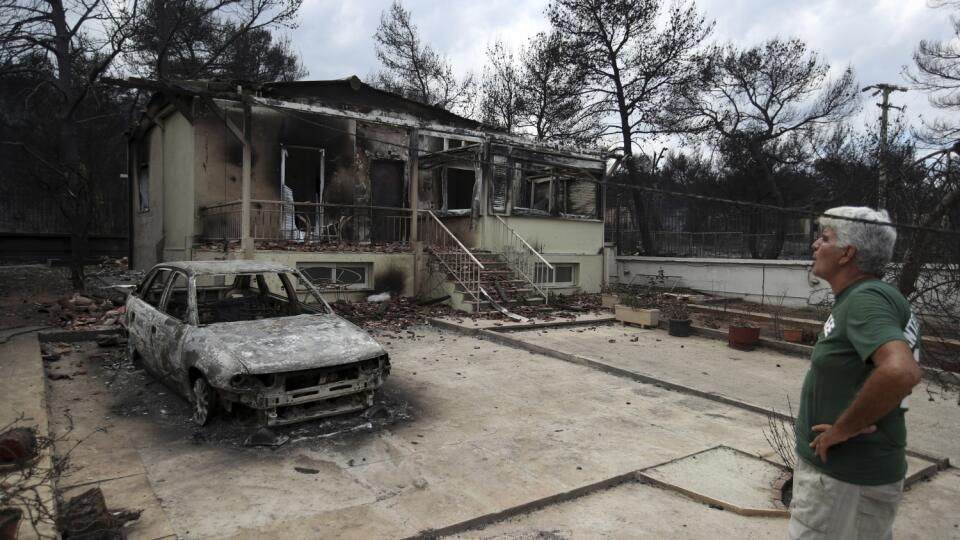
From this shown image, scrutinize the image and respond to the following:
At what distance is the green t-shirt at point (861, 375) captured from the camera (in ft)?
6.32

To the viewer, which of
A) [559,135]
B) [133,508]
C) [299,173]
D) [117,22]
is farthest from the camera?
[559,135]

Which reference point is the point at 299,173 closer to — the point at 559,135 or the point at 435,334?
the point at 435,334

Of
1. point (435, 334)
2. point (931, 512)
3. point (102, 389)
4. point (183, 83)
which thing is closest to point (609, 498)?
point (931, 512)

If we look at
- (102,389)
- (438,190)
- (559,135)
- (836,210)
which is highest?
(559,135)

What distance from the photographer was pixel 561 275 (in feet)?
53.9

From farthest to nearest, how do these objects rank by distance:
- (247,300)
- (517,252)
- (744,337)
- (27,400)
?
(517,252) → (744,337) → (247,300) → (27,400)

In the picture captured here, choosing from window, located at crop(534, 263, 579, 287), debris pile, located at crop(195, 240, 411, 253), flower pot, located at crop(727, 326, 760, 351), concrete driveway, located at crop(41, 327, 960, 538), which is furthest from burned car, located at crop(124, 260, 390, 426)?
window, located at crop(534, 263, 579, 287)

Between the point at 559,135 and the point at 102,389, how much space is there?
64.5 feet

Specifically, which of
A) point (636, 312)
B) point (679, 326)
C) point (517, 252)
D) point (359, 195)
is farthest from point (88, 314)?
point (679, 326)

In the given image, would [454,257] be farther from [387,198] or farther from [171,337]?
[171,337]

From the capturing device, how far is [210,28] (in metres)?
21.5

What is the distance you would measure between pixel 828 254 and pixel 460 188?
14323 mm

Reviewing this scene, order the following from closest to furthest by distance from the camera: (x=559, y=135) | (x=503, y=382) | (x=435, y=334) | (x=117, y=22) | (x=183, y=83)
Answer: (x=503, y=382) < (x=435, y=334) < (x=183, y=83) < (x=117, y=22) < (x=559, y=135)

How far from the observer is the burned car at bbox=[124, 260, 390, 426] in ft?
15.6
